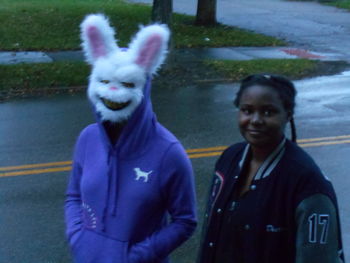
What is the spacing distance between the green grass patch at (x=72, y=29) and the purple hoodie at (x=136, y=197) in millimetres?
12562

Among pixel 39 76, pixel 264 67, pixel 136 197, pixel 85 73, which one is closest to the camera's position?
pixel 136 197

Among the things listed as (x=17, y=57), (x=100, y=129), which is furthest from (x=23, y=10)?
(x=100, y=129)

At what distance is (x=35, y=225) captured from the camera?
18.0ft

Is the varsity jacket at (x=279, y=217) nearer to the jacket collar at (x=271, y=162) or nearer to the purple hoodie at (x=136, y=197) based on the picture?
the jacket collar at (x=271, y=162)

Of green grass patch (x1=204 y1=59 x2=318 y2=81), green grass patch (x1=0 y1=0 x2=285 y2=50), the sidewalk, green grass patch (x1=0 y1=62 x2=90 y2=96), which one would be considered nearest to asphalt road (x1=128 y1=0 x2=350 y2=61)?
the sidewalk

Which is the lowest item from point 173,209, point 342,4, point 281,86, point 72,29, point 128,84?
point 342,4

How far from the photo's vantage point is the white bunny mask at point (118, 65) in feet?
8.48

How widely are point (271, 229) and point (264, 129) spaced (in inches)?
15.3

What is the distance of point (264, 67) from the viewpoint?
43.4 feet

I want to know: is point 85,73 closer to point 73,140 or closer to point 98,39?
point 73,140

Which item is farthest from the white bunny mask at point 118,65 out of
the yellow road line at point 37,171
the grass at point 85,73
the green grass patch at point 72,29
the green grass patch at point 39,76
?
the green grass patch at point 72,29

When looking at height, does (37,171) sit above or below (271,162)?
below

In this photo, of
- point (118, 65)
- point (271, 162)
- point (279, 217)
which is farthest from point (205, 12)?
point (279, 217)

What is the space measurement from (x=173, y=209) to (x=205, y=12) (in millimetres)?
16287
